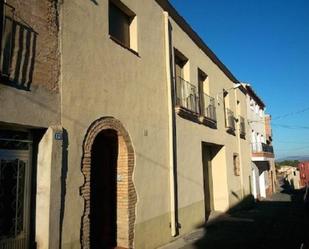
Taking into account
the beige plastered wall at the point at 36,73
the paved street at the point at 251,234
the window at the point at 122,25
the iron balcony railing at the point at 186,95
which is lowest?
the paved street at the point at 251,234

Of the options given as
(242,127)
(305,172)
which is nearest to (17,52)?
(242,127)

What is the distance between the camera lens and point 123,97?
8266 millimetres

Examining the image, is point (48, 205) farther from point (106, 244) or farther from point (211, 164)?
point (211, 164)

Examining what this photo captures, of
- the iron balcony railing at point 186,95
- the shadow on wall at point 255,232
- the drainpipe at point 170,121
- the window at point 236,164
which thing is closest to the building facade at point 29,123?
the drainpipe at point 170,121

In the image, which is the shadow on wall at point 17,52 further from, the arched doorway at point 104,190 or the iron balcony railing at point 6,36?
the arched doorway at point 104,190

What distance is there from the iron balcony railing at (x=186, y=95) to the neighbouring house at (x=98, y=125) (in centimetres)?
5

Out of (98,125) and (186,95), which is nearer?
(98,125)

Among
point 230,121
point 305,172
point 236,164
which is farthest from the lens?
point 305,172

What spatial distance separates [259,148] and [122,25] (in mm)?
21400

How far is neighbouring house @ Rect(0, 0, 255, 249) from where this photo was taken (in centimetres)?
557

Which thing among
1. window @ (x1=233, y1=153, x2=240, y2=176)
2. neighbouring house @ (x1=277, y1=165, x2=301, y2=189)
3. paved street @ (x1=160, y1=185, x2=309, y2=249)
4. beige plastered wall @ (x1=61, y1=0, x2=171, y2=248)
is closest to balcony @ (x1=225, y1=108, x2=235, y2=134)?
window @ (x1=233, y1=153, x2=240, y2=176)

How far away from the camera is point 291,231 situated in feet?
38.9

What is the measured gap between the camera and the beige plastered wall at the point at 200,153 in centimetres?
1162

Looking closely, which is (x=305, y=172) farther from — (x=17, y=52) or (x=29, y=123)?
(x=17, y=52)
